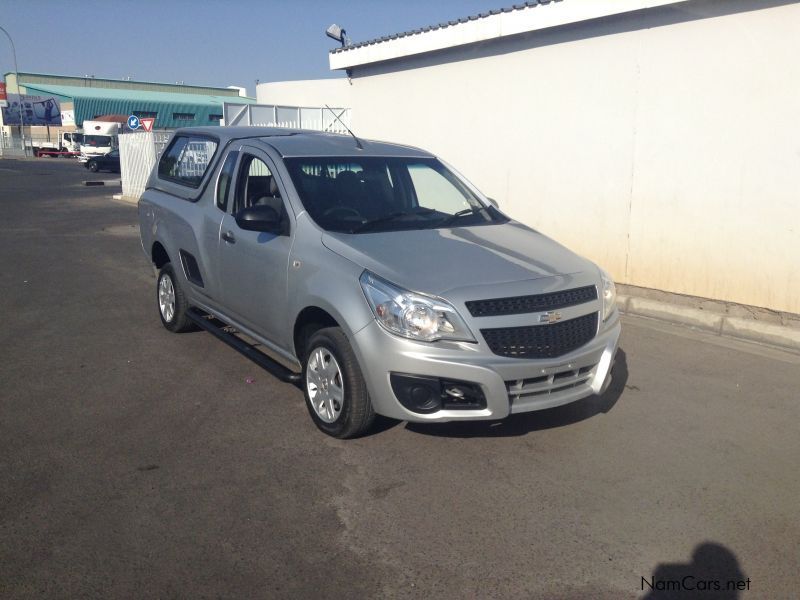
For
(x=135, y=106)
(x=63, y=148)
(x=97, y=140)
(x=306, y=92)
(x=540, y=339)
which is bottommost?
(x=540, y=339)

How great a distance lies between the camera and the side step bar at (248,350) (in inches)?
195

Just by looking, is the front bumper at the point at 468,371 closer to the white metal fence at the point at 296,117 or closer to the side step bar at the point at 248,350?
the side step bar at the point at 248,350

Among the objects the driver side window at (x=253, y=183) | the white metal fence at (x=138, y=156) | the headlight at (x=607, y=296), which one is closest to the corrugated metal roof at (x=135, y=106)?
the white metal fence at (x=138, y=156)

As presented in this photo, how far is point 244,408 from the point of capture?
5.11 metres

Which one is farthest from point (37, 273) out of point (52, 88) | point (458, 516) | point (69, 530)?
point (52, 88)

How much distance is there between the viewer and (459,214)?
5.45 metres

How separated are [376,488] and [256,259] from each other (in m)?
1.97

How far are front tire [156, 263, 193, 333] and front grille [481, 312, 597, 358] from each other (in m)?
3.61

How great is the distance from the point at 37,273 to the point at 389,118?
5925 mm

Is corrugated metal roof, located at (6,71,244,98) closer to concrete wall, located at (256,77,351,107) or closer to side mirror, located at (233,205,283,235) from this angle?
concrete wall, located at (256,77,351,107)

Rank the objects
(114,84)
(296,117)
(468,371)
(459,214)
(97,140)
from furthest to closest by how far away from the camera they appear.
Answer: (114,84) → (97,140) → (296,117) → (459,214) → (468,371)

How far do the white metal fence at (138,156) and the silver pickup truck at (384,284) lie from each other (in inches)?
581

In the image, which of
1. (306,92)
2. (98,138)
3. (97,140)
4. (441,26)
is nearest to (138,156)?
(441,26)

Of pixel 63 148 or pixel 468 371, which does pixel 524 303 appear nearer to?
pixel 468 371
